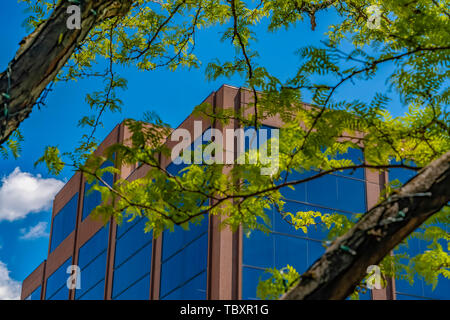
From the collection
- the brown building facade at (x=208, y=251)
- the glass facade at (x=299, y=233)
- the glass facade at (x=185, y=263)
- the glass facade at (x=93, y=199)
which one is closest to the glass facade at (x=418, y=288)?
the brown building facade at (x=208, y=251)

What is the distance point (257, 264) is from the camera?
20188 millimetres

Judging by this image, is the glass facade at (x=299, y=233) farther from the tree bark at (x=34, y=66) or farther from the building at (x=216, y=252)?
the tree bark at (x=34, y=66)

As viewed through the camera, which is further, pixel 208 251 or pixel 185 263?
pixel 185 263

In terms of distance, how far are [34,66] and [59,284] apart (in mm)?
32528

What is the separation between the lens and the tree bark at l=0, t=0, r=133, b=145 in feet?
13.3

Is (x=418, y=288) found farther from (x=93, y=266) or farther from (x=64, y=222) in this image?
(x=64, y=222)

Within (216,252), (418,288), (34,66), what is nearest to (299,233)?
(216,252)

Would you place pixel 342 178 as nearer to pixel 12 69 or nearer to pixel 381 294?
pixel 381 294

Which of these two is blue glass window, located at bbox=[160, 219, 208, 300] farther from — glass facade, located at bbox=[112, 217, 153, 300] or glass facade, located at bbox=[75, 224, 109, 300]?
glass facade, located at bbox=[75, 224, 109, 300]

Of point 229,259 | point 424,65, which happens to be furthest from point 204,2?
point 229,259

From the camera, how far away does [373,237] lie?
355 centimetres

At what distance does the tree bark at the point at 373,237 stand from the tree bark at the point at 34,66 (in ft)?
6.78

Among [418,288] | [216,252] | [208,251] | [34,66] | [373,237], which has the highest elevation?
[208,251]
